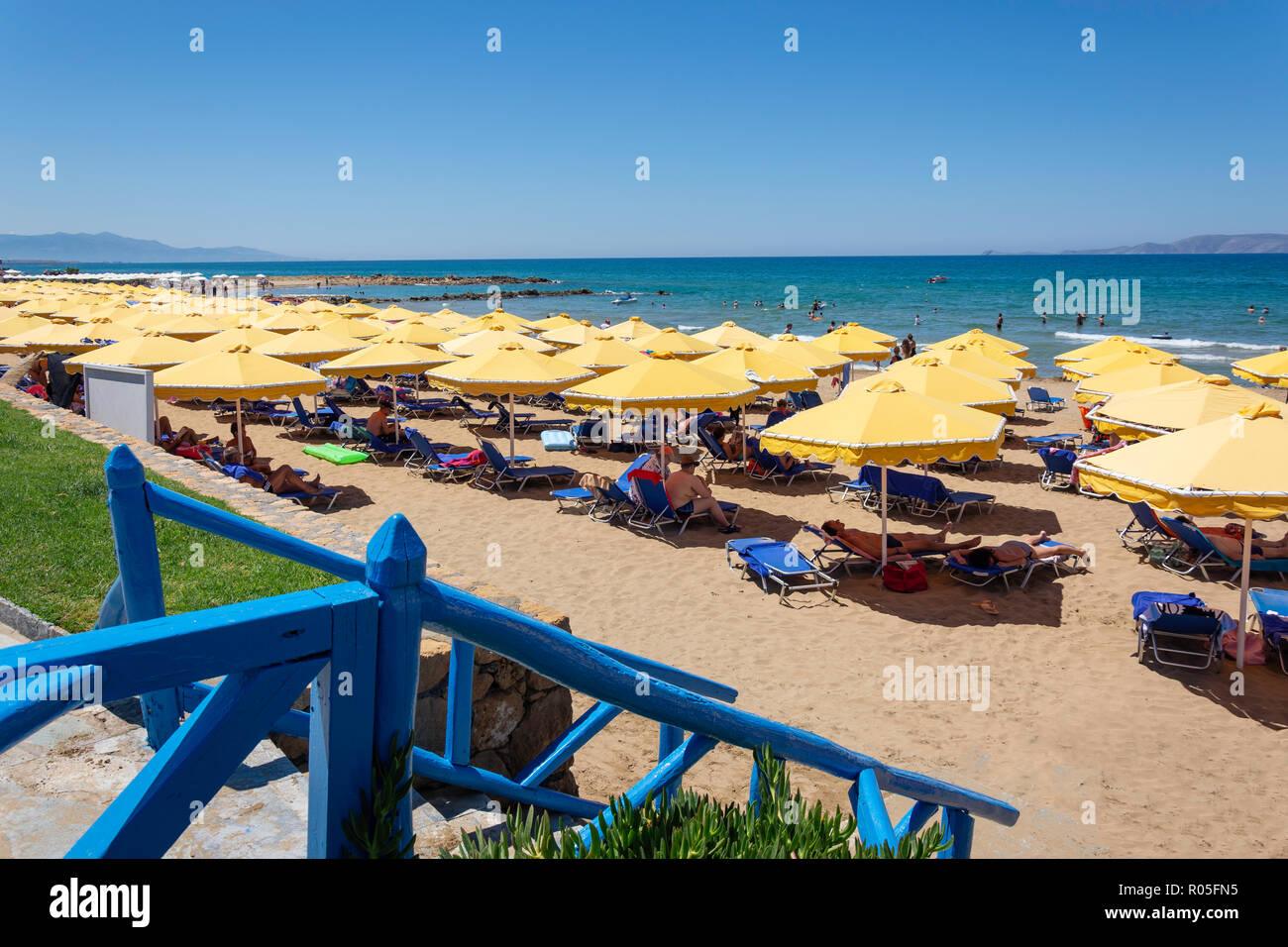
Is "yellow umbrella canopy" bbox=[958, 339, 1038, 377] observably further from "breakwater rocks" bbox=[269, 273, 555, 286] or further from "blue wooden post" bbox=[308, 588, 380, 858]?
"breakwater rocks" bbox=[269, 273, 555, 286]

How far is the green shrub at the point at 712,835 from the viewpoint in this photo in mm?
1701

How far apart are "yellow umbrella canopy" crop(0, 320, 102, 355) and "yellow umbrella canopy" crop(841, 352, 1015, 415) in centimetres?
1380

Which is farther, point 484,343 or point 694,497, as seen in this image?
point 484,343

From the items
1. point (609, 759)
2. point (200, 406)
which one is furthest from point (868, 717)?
point (200, 406)

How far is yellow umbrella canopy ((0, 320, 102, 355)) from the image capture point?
1570cm

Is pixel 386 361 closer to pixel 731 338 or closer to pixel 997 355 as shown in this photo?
pixel 731 338

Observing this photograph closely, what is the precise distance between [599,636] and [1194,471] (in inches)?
181

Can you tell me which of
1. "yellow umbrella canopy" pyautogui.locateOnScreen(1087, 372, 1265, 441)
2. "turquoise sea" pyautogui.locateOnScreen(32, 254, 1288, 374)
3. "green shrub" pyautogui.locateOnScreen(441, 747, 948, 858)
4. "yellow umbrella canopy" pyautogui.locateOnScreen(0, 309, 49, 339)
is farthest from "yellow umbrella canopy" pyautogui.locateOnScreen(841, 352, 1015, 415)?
"turquoise sea" pyautogui.locateOnScreen(32, 254, 1288, 374)

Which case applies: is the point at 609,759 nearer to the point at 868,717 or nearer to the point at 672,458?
the point at 868,717

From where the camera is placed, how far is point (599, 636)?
7227 millimetres

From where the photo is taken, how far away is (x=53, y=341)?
15859mm

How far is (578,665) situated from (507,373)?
11.0 meters

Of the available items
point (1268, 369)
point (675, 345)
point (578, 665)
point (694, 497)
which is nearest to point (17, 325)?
point (675, 345)

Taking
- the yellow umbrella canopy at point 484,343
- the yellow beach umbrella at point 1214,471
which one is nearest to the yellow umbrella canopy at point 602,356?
the yellow umbrella canopy at point 484,343
